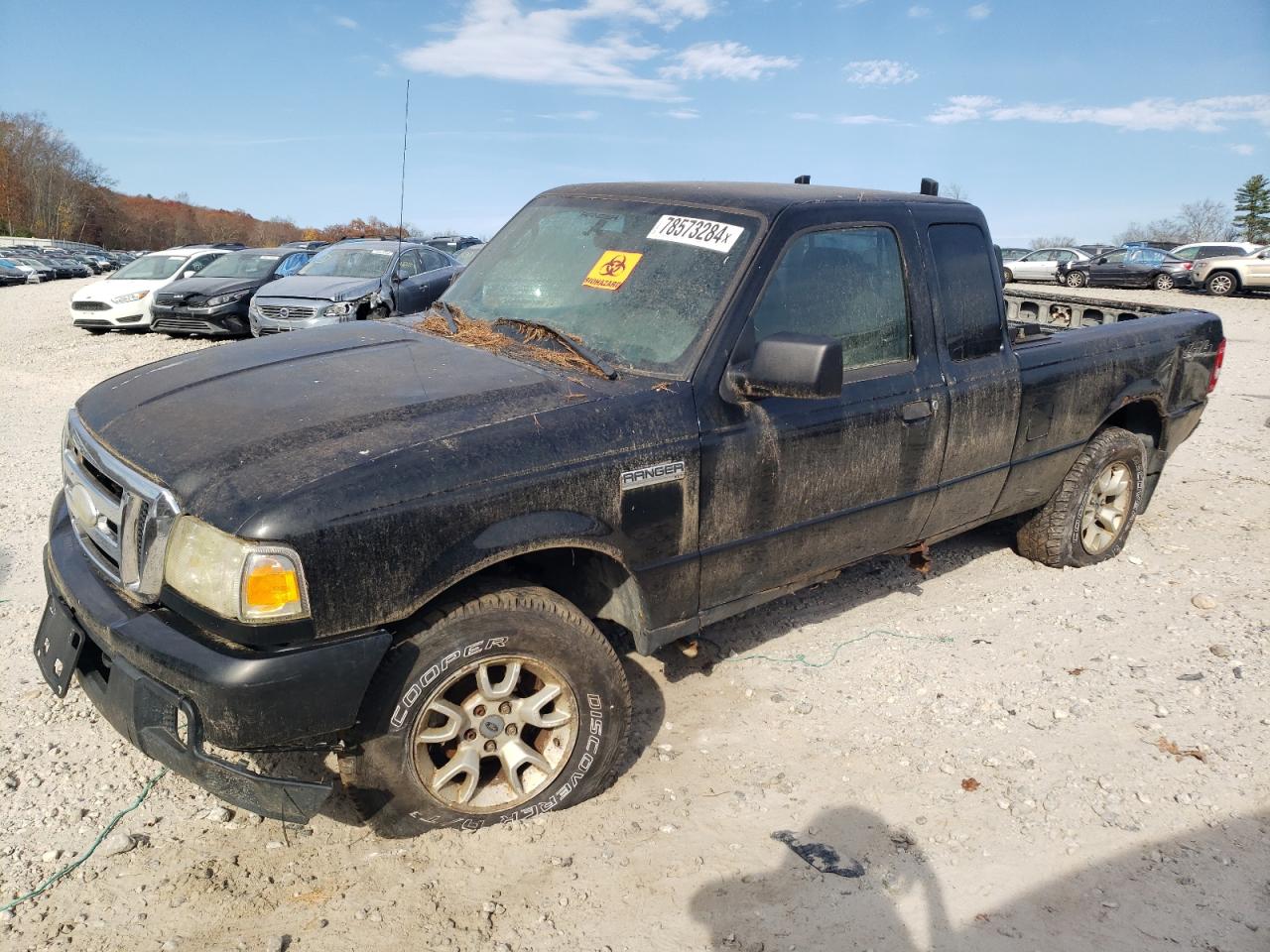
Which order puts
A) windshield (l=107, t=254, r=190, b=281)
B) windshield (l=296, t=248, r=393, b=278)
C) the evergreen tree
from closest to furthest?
windshield (l=296, t=248, r=393, b=278) → windshield (l=107, t=254, r=190, b=281) → the evergreen tree

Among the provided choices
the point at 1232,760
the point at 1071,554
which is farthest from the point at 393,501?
the point at 1071,554

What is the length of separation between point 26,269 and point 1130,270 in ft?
151

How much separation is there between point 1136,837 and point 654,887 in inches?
64.7

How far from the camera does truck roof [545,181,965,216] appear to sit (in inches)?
135

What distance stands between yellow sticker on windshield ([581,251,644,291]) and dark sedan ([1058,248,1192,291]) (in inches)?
1113

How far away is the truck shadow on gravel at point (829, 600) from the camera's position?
13.4 ft

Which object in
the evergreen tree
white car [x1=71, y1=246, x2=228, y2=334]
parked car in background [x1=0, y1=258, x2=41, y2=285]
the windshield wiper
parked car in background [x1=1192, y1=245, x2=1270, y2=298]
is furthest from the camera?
the evergreen tree

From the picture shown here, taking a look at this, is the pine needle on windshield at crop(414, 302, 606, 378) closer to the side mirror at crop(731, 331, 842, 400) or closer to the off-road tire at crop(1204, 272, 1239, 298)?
the side mirror at crop(731, 331, 842, 400)

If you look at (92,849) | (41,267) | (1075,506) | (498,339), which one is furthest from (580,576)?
(41,267)

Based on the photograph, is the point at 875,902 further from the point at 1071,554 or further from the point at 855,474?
the point at 1071,554

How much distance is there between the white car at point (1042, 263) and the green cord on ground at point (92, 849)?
104ft

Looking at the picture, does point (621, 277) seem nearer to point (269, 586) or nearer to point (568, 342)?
point (568, 342)

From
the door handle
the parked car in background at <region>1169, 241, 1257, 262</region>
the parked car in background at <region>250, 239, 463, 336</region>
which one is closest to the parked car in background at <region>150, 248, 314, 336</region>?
the parked car in background at <region>250, 239, 463, 336</region>

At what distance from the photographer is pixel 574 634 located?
280 centimetres
